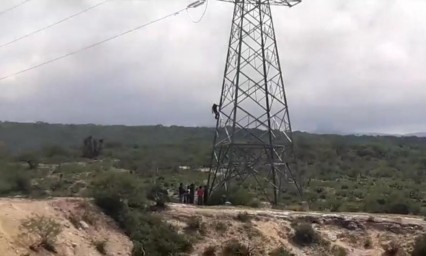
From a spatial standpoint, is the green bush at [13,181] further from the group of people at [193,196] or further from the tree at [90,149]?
the tree at [90,149]

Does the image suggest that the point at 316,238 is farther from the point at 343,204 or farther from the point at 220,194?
the point at 343,204

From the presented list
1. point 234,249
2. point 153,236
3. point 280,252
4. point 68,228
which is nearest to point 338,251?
point 280,252

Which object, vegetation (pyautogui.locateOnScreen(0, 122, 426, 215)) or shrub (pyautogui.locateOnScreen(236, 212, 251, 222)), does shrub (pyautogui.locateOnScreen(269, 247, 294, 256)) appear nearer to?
shrub (pyautogui.locateOnScreen(236, 212, 251, 222))

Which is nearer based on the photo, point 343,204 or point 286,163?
point 286,163

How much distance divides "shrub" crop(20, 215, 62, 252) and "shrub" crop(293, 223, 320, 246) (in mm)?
14109

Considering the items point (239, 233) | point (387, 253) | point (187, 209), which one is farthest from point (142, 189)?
point (387, 253)

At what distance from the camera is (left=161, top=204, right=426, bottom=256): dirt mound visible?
128ft

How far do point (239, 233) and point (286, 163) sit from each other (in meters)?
9.39

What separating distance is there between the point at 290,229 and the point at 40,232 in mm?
15038

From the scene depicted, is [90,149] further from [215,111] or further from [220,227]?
[220,227]

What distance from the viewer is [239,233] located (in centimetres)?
3944

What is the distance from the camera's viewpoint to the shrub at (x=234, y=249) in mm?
37562

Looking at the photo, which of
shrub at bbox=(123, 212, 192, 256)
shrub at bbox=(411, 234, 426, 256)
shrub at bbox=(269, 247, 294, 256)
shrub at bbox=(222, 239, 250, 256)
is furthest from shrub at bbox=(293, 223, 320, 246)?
shrub at bbox=(123, 212, 192, 256)

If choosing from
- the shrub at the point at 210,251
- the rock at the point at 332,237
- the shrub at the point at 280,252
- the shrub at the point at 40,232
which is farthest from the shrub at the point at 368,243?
the shrub at the point at 40,232
